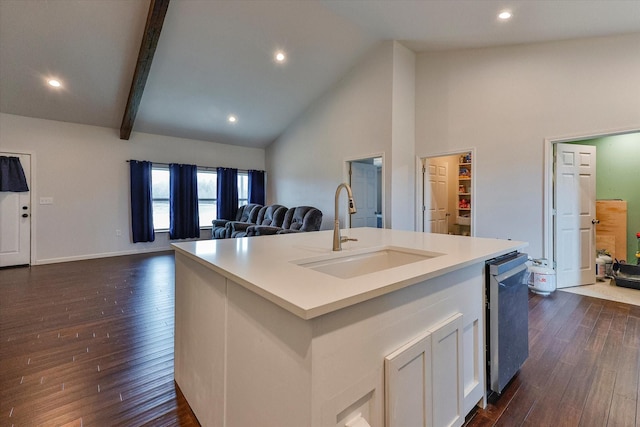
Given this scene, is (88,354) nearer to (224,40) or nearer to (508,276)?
(508,276)

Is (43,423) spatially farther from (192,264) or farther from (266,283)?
(266,283)

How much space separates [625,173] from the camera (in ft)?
14.1

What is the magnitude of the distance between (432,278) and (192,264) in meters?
1.22

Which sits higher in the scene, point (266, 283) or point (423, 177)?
point (423, 177)

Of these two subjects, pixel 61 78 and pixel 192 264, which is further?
pixel 61 78

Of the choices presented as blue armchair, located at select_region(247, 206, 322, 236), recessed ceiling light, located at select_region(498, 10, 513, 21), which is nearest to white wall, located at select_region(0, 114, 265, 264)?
blue armchair, located at select_region(247, 206, 322, 236)

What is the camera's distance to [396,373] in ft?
3.27

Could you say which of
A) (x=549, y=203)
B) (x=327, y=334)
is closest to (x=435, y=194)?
(x=549, y=203)

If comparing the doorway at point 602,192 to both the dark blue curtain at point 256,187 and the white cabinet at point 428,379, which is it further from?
the dark blue curtain at point 256,187

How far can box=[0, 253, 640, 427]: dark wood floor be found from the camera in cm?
156

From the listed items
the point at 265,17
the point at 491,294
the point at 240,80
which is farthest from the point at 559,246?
the point at 240,80

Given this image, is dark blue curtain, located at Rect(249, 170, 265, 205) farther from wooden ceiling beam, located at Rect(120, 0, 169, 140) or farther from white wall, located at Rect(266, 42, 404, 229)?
wooden ceiling beam, located at Rect(120, 0, 169, 140)

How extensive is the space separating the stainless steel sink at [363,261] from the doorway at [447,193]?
3.04m

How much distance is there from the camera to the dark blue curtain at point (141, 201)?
5891 millimetres
